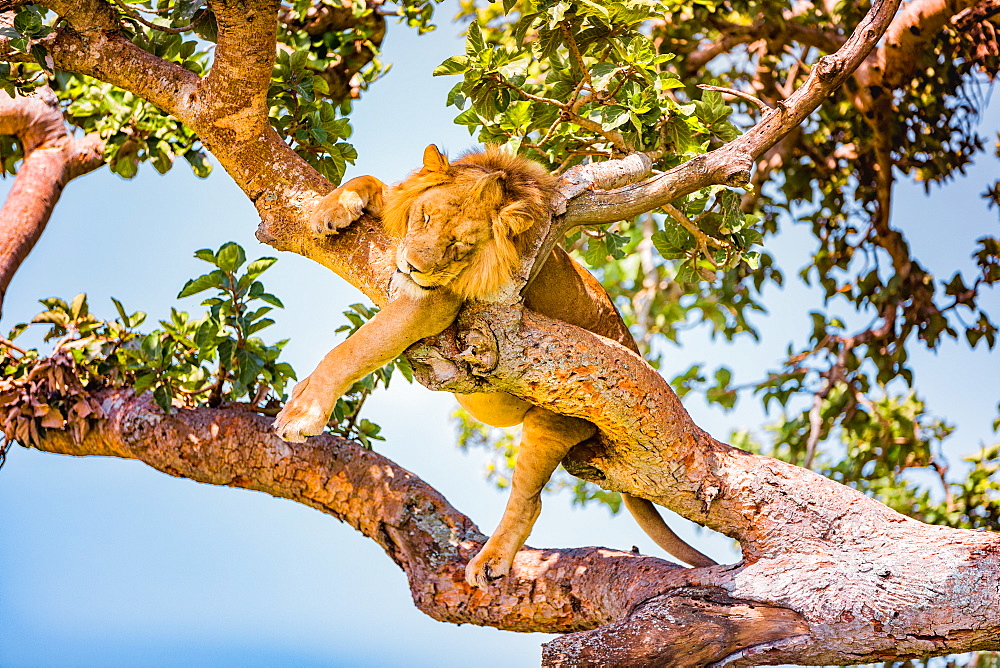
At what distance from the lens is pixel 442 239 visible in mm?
2887

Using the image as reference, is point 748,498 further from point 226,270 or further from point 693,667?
point 226,270

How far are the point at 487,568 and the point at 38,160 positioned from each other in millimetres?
3306

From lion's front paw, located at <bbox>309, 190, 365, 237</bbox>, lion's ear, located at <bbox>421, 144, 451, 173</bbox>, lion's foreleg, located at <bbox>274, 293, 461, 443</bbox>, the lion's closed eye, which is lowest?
lion's foreleg, located at <bbox>274, 293, 461, 443</bbox>

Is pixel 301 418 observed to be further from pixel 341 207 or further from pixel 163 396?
pixel 163 396

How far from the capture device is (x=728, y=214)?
3746 millimetres

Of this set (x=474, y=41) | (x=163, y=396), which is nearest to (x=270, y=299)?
(x=163, y=396)

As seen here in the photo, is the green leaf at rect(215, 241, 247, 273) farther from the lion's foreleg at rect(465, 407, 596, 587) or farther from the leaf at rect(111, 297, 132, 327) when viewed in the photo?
the lion's foreleg at rect(465, 407, 596, 587)

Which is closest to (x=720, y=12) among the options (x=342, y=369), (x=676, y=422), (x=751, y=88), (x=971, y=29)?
(x=751, y=88)

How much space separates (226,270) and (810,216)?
184 inches

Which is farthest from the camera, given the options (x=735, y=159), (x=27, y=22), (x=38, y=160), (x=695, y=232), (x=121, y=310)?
(x=38, y=160)

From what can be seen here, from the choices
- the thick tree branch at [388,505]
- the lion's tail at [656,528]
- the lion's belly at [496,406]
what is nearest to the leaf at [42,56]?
the thick tree branch at [388,505]

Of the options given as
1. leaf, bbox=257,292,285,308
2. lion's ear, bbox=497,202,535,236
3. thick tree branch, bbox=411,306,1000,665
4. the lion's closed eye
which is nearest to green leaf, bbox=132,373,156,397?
leaf, bbox=257,292,285,308

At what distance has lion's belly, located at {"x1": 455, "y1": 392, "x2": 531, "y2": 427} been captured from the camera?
3.46 metres

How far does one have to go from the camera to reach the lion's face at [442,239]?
9.37ft
